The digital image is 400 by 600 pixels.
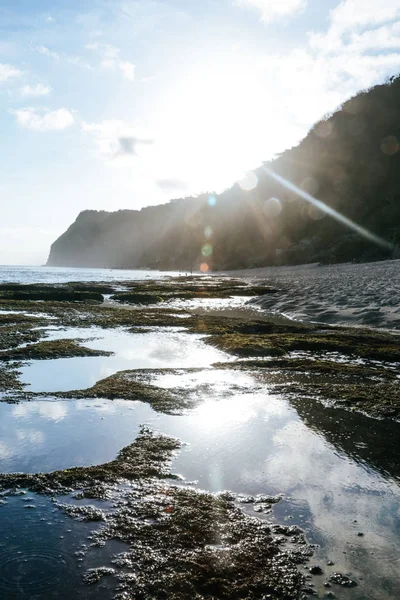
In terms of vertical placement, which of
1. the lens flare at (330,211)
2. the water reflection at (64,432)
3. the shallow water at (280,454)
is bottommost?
the shallow water at (280,454)

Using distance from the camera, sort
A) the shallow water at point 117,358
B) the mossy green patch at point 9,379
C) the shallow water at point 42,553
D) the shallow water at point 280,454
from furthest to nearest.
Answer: the shallow water at point 117,358, the mossy green patch at point 9,379, the shallow water at point 280,454, the shallow water at point 42,553

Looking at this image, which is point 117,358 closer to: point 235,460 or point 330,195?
point 235,460

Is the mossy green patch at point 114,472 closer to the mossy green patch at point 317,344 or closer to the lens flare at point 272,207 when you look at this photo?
the mossy green patch at point 317,344

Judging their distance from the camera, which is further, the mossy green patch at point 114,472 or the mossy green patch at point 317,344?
the mossy green patch at point 317,344

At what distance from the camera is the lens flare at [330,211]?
55438mm

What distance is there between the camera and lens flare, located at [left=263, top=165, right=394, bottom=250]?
182 feet

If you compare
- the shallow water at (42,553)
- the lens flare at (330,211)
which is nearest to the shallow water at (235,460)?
the shallow water at (42,553)

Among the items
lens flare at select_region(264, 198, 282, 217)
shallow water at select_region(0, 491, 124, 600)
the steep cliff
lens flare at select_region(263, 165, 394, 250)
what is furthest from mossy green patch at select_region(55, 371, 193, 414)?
lens flare at select_region(264, 198, 282, 217)

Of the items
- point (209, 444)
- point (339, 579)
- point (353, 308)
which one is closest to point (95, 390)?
point (209, 444)

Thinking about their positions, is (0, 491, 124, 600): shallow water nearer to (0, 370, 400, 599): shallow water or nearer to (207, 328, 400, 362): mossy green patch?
(0, 370, 400, 599): shallow water

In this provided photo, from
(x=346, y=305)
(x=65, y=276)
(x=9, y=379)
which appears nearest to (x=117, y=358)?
(x=9, y=379)

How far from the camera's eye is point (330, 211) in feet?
A: 224

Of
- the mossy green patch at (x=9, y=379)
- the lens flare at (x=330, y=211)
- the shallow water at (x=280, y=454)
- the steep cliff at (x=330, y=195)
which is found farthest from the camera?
the steep cliff at (x=330, y=195)

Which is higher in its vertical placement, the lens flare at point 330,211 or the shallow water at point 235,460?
the lens flare at point 330,211
